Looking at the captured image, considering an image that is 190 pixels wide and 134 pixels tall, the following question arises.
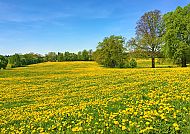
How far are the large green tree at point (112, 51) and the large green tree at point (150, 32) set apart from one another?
41.9 ft

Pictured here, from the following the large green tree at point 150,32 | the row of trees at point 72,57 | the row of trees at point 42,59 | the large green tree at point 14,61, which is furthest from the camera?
the row of trees at point 72,57

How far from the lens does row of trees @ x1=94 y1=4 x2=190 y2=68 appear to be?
52.6 meters

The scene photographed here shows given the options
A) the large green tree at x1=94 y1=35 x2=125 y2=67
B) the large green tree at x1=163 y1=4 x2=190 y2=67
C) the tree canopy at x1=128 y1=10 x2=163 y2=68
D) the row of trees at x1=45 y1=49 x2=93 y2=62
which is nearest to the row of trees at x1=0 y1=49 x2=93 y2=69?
the row of trees at x1=45 y1=49 x2=93 y2=62

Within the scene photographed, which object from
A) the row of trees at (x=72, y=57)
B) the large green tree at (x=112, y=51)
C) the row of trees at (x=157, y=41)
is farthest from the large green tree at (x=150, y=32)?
the row of trees at (x=72, y=57)

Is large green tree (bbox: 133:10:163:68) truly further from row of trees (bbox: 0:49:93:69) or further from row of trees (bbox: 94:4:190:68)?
row of trees (bbox: 0:49:93:69)

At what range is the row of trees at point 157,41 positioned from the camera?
2071 inches

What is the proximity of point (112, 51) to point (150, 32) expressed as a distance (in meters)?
15.9

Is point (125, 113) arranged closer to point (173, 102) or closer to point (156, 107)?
point (156, 107)

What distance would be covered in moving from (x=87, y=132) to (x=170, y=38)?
4885 cm

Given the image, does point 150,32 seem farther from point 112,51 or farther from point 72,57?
point 72,57

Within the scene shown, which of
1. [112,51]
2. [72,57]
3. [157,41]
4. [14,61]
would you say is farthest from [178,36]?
[72,57]

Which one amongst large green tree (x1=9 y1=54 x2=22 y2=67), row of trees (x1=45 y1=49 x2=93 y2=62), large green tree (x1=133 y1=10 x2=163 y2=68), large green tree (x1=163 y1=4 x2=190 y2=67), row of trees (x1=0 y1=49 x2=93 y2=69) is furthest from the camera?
row of trees (x1=45 y1=49 x2=93 y2=62)

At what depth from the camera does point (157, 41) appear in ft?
192

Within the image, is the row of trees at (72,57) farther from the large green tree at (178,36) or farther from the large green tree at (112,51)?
the large green tree at (178,36)
